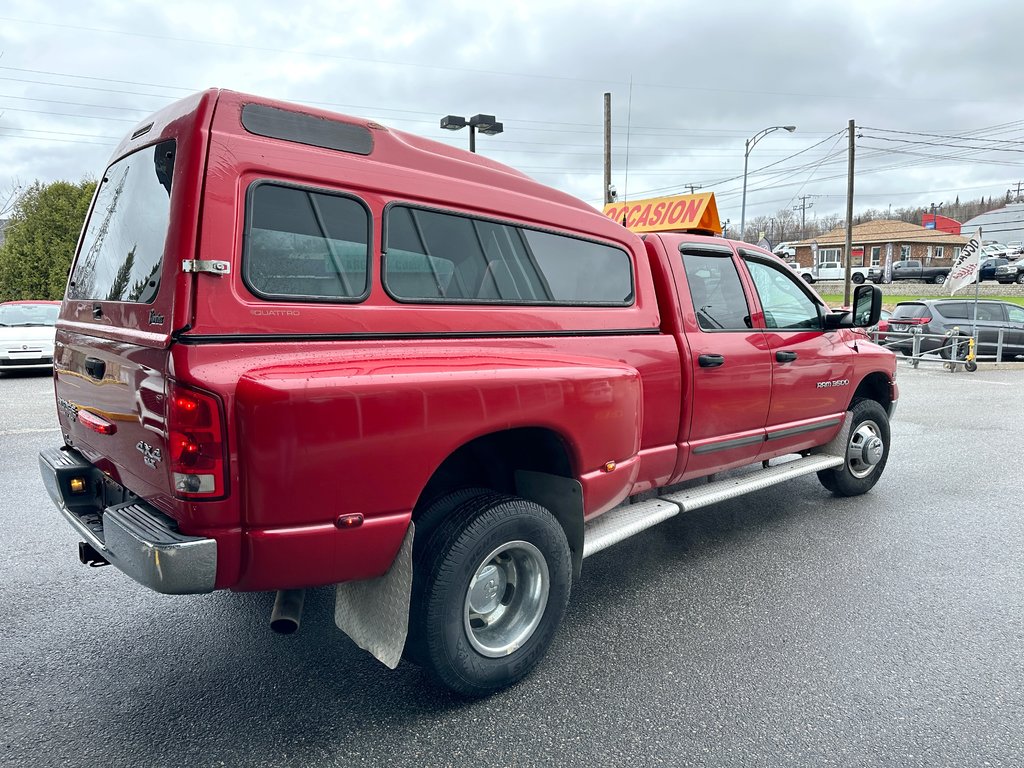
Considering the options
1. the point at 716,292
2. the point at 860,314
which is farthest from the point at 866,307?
the point at 716,292

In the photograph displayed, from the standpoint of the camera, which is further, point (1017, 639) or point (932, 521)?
point (932, 521)

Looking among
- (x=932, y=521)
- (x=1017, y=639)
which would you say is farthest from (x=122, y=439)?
(x=932, y=521)

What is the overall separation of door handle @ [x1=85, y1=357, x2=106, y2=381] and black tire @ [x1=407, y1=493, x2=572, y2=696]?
1.37 meters

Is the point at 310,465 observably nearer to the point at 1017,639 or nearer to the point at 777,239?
the point at 1017,639

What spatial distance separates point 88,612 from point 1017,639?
4491mm

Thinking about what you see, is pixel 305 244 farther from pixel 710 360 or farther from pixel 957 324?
pixel 957 324

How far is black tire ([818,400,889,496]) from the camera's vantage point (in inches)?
218

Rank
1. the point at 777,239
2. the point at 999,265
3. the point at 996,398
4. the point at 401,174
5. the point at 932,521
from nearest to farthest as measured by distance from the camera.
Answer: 1. the point at 401,174
2. the point at 932,521
3. the point at 996,398
4. the point at 999,265
5. the point at 777,239

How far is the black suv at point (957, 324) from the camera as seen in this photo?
1622 centimetres

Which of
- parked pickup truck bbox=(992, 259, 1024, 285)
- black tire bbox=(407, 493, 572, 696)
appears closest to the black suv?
black tire bbox=(407, 493, 572, 696)

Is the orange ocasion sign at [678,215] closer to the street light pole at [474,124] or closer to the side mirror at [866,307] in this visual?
the side mirror at [866,307]

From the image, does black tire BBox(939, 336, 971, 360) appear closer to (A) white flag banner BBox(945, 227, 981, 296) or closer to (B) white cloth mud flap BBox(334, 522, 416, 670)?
(A) white flag banner BBox(945, 227, 981, 296)

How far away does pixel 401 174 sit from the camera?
2.81 metres

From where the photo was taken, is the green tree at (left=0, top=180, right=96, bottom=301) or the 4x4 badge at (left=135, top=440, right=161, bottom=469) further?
the green tree at (left=0, top=180, right=96, bottom=301)
